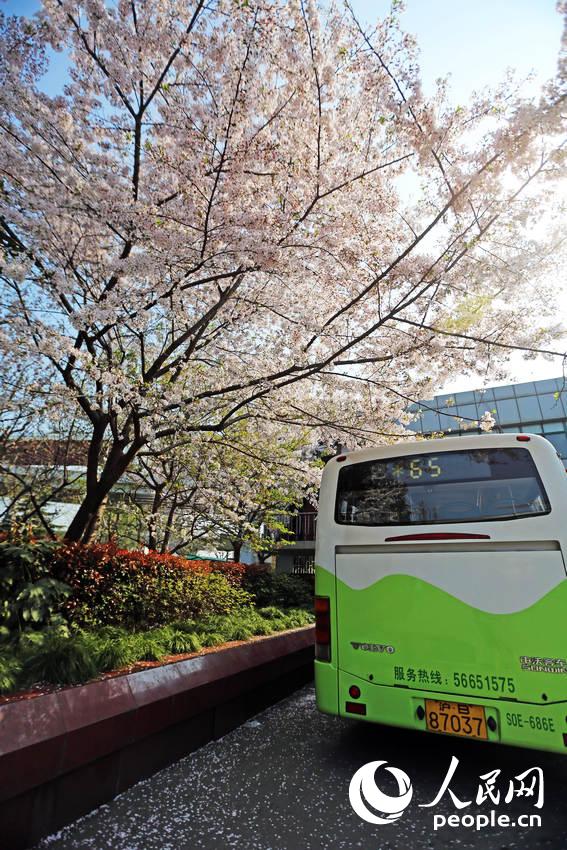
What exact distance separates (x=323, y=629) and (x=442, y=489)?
1689 millimetres

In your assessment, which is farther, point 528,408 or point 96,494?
point 528,408

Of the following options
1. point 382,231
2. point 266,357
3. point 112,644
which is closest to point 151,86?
point 382,231

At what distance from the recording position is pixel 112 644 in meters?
4.43

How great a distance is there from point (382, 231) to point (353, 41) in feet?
7.24

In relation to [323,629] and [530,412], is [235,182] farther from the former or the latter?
[530,412]

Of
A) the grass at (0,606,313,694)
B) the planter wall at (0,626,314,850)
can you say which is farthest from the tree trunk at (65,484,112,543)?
the planter wall at (0,626,314,850)

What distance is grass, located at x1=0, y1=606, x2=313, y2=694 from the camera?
12.2 feet

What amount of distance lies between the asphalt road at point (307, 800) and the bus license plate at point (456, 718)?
49 centimetres

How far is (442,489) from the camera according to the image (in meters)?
3.89

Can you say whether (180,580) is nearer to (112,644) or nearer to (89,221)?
(112,644)

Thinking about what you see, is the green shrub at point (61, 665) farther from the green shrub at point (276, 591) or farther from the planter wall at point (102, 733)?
the green shrub at point (276, 591)

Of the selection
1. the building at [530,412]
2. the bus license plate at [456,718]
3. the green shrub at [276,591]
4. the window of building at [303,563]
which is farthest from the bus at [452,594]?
the building at [530,412]
